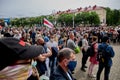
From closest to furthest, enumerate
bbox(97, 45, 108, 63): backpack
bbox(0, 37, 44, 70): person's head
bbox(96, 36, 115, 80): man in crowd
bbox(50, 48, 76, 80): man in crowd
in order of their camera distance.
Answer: bbox(0, 37, 44, 70): person's head → bbox(50, 48, 76, 80): man in crowd → bbox(96, 36, 115, 80): man in crowd → bbox(97, 45, 108, 63): backpack

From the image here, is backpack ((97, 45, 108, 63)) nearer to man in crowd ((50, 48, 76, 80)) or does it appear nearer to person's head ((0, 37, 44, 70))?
man in crowd ((50, 48, 76, 80))

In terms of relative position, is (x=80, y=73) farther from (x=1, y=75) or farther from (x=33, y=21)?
(x=33, y=21)

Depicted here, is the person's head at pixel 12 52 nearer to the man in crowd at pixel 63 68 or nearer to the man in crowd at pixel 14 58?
the man in crowd at pixel 14 58

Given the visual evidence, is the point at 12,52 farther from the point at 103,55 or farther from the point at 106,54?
the point at 103,55

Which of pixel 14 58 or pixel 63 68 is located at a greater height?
pixel 14 58

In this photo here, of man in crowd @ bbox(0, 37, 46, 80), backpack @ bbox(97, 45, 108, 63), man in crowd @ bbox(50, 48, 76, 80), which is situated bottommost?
backpack @ bbox(97, 45, 108, 63)

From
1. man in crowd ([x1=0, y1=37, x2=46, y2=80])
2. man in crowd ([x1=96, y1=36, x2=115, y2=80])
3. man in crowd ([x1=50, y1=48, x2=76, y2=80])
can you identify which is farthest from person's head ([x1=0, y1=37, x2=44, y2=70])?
man in crowd ([x1=96, y1=36, x2=115, y2=80])

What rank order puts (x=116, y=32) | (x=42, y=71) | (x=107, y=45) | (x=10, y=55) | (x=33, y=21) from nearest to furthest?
(x=10, y=55)
(x=42, y=71)
(x=107, y=45)
(x=116, y=32)
(x=33, y=21)

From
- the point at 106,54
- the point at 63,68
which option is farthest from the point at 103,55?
the point at 63,68

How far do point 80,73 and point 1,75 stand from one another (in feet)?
30.4

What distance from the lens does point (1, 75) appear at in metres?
1.48

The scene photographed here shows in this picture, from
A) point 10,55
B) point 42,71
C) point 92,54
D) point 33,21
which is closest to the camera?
point 10,55

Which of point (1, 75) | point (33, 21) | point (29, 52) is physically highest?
point (29, 52)

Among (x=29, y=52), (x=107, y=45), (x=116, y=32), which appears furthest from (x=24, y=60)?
(x=116, y=32)
